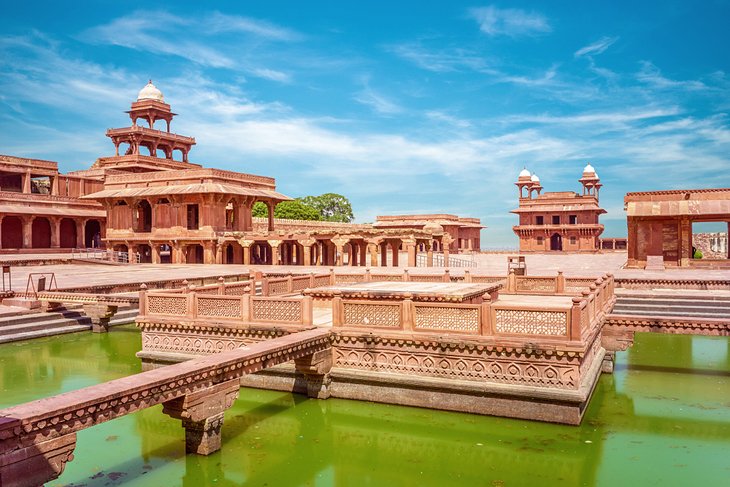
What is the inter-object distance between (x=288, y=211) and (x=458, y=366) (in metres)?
57.2

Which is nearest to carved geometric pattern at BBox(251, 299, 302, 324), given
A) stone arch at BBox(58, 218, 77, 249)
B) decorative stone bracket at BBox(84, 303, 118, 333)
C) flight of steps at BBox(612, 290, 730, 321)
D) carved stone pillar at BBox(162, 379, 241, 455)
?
carved stone pillar at BBox(162, 379, 241, 455)

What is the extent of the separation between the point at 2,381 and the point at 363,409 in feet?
25.7

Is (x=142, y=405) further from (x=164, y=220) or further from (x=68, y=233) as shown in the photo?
(x=68, y=233)

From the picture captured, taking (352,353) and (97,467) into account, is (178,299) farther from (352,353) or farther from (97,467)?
(97,467)

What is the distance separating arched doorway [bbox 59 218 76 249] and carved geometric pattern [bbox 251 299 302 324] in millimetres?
39920

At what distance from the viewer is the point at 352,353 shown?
1047 cm

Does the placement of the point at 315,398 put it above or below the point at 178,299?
below

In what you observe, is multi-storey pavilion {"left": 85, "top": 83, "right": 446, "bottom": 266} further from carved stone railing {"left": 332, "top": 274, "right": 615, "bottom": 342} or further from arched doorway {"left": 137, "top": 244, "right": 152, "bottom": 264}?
carved stone railing {"left": 332, "top": 274, "right": 615, "bottom": 342}

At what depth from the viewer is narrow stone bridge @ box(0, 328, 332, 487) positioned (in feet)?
17.8

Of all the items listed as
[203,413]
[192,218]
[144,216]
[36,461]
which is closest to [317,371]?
[203,413]

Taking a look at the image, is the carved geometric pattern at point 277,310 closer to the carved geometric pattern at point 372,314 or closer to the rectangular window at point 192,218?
the carved geometric pattern at point 372,314

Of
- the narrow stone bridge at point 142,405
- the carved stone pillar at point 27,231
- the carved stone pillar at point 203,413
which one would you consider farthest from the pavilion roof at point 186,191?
the carved stone pillar at point 203,413

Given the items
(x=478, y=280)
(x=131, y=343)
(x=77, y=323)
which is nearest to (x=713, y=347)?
(x=478, y=280)

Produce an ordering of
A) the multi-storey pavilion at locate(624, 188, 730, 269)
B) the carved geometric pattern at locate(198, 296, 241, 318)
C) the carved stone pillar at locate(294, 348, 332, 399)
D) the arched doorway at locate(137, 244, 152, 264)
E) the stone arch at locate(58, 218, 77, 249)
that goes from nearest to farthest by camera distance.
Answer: the carved stone pillar at locate(294, 348, 332, 399), the carved geometric pattern at locate(198, 296, 241, 318), the multi-storey pavilion at locate(624, 188, 730, 269), the arched doorway at locate(137, 244, 152, 264), the stone arch at locate(58, 218, 77, 249)
